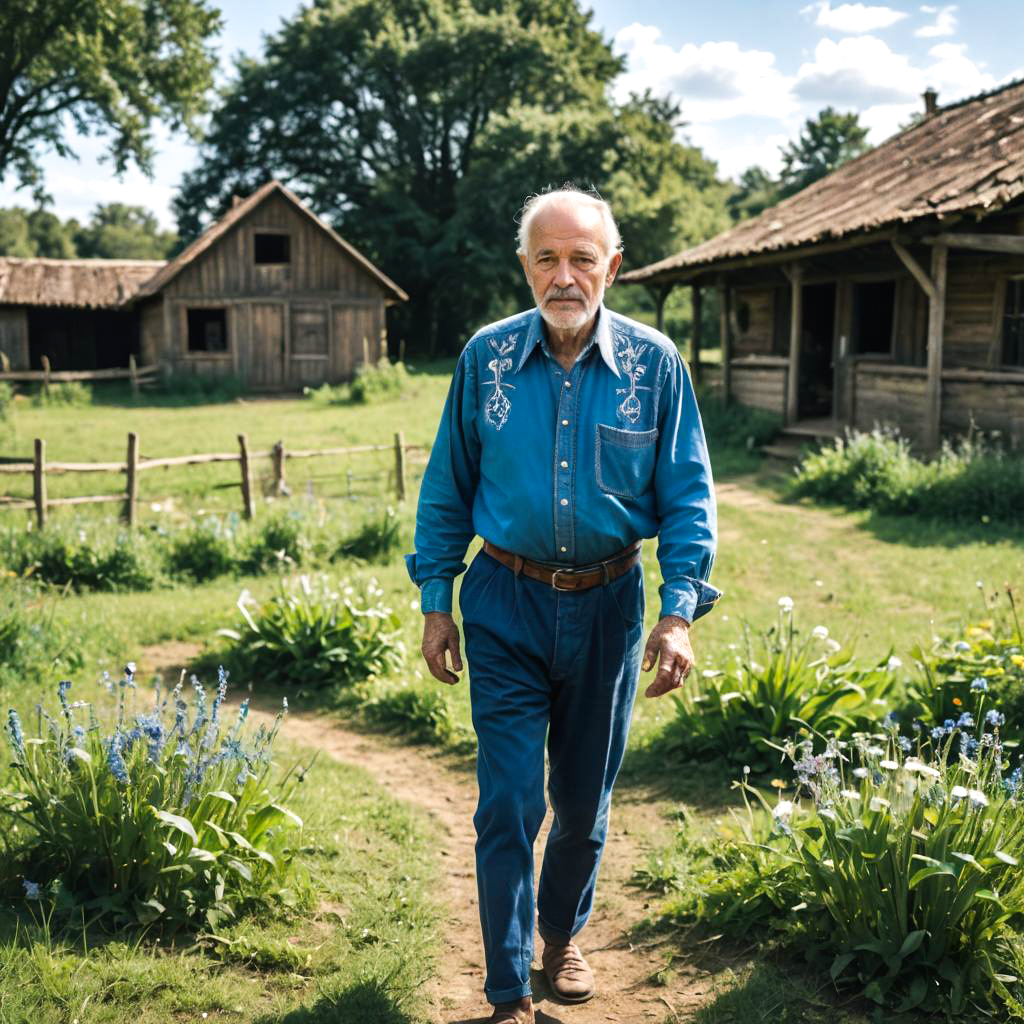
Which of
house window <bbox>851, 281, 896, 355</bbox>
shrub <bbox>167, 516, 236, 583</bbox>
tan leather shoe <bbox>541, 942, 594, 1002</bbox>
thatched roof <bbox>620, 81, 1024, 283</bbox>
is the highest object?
thatched roof <bbox>620, 81, 1024, 283</bbox>

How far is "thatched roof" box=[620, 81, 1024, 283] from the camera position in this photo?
11.9 m

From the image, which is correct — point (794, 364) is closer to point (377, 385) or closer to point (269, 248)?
point (377, 385)

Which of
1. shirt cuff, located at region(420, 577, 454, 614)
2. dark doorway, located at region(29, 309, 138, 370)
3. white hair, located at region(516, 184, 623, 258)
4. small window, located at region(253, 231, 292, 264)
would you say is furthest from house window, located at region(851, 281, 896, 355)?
dark doorway, located at region(29, 309, 138, 370)

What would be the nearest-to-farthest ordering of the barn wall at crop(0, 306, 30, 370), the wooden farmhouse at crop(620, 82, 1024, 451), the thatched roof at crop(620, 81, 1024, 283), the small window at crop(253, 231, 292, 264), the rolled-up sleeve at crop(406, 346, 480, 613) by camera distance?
the rolled-up sleeve at crop(406, 346, 480, 613) < the thatched roof at crop(620, 81, 1024, 283) < the wooden farmhouse at crop(620, 82, 1024, 451) < the small window at crop(253, 231, 292, 264) < the barn wall at crop(0, 306, 30, 370)

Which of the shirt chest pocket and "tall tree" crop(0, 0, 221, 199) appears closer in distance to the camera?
the shirt chest pocket

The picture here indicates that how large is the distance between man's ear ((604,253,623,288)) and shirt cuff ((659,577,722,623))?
904mm

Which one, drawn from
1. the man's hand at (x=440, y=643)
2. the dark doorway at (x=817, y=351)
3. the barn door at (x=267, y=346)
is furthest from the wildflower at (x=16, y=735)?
the barn door at (x=267, y=346)

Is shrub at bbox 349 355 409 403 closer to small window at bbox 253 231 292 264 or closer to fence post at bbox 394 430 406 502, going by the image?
small window at bbox 253 231 292 264

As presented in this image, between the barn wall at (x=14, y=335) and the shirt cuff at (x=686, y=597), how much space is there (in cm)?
3129

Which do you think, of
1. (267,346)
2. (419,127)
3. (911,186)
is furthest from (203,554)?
(419,127)

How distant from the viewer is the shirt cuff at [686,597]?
9.64 feet

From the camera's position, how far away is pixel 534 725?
3.04 metres

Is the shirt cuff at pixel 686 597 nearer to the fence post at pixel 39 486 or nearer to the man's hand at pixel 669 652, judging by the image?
the man's hand at pixel 669 652

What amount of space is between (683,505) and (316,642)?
399 centimetres
